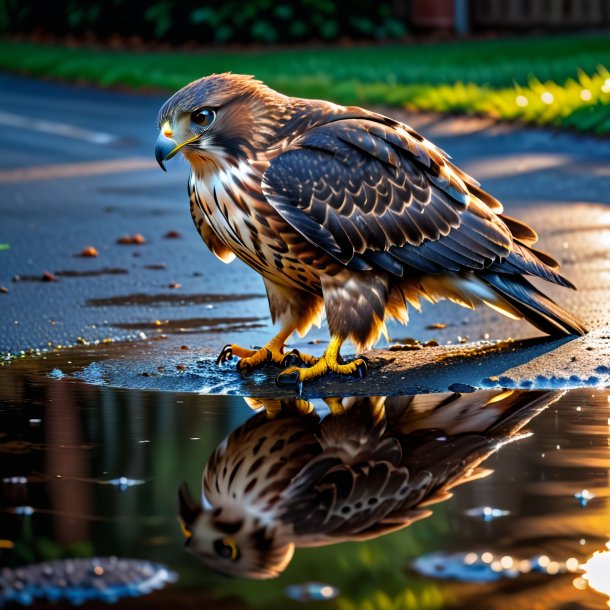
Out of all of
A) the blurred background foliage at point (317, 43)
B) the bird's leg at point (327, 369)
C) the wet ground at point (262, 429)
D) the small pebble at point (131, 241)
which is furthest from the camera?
the blurred background foliage at point (317, 43)

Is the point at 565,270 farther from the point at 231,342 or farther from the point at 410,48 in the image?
the point at 410,48

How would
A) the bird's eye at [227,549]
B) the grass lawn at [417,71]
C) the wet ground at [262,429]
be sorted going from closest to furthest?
the wet ground at [262,429] < the bird's eye at [227,549] < the grass lawn at [417,71]

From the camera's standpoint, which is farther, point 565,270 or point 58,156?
point 58,156

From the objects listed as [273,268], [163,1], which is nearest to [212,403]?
[273,268]

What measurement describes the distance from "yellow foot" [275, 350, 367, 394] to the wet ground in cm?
5

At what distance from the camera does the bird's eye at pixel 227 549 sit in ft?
13.6

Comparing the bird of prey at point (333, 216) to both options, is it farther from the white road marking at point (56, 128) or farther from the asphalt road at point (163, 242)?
the white road marking at point (56, 128)

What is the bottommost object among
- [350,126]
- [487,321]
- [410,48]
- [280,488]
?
[410,48]

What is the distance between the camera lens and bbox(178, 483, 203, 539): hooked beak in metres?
4.41

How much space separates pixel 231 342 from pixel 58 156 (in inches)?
313

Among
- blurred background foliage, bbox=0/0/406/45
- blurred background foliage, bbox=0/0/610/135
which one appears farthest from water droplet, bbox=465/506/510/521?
blurred background foliage, bbox=0/0/406/45

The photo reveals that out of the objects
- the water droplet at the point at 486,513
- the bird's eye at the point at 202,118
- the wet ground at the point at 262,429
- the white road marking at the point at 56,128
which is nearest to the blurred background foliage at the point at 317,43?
the white road marking at the point at 56,128

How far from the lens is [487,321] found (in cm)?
779

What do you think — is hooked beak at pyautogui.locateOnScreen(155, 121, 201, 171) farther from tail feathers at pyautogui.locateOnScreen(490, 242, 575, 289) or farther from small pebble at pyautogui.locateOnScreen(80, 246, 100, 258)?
small pebble at pyautogui.locateOnScreen(80, 246, 100, 258)
